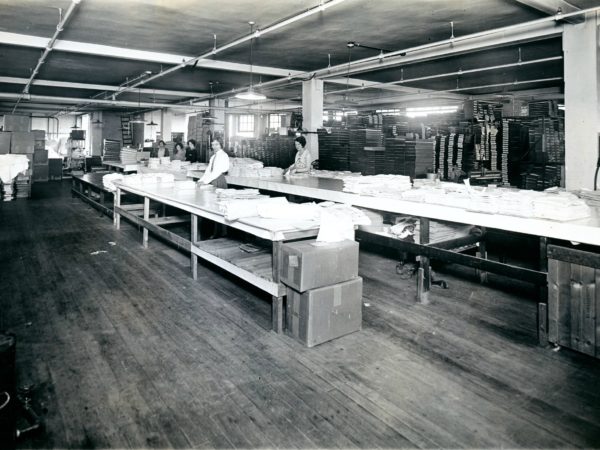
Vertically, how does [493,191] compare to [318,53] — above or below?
below

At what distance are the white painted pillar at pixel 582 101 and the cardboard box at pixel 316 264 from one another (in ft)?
11.9

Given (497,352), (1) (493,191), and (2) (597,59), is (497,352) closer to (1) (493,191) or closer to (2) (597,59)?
(1) (493,191)

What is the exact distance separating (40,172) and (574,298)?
19.2m

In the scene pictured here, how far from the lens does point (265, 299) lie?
→ 12.9 feet

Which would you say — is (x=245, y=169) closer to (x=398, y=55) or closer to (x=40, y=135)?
(x=398, y=55)

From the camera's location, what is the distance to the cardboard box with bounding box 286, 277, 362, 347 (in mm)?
2917

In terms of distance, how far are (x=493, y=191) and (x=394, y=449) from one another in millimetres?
2456

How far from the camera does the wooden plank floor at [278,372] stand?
205 centimetres

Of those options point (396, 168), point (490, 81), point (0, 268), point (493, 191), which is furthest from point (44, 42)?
point (490, 81)

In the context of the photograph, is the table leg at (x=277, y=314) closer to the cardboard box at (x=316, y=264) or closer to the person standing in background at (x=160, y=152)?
the cardboard box at (x=316, y=264)

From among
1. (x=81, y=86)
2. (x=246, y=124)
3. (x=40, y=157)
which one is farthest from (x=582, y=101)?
(x=40, y=157)

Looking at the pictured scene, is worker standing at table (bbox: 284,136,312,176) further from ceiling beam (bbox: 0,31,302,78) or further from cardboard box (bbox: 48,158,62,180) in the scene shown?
cardboard box (bbox: 48,158,62,180)

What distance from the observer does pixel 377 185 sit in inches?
178

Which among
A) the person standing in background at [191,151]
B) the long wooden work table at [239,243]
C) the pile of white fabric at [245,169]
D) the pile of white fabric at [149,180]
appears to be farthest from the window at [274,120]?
the long wooden work table at [239,243]
